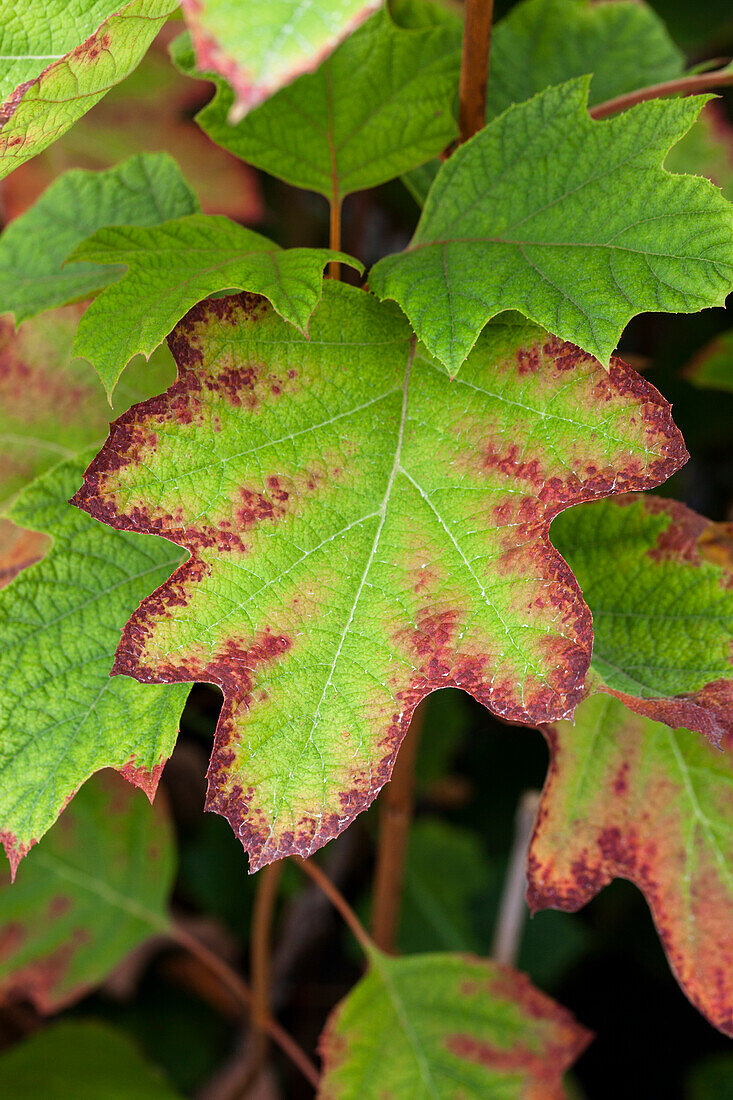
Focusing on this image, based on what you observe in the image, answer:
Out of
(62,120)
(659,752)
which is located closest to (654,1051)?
(659,752)

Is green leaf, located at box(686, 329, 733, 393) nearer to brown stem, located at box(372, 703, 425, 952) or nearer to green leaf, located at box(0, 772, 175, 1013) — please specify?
brown stem, located at box(372, 703, 425, 952)

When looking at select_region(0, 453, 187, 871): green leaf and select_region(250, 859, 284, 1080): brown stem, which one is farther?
select_region(250, 859, 284, 1080): brown stem

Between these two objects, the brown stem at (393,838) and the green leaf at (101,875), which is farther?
the green leaf at (101,875)

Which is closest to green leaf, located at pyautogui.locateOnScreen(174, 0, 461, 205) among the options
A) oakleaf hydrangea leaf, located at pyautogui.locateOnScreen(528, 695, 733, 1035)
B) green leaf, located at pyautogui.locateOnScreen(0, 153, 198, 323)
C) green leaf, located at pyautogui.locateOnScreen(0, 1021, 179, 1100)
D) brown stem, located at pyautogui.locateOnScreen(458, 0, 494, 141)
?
brown stem, located at pyautogui.locateOnScreen(458, 0, 494, 141)

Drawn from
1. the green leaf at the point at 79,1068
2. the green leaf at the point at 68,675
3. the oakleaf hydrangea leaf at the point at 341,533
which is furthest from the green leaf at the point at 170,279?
the green leaf at the point at 79,1068

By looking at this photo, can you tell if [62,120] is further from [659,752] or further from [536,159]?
[659,752]

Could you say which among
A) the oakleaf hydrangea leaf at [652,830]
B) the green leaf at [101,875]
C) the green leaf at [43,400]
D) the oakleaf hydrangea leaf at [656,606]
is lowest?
the green leaf at [101,875]

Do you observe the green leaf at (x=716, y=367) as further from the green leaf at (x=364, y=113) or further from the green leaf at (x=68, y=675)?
the green leaf at (x=68, y=675)
